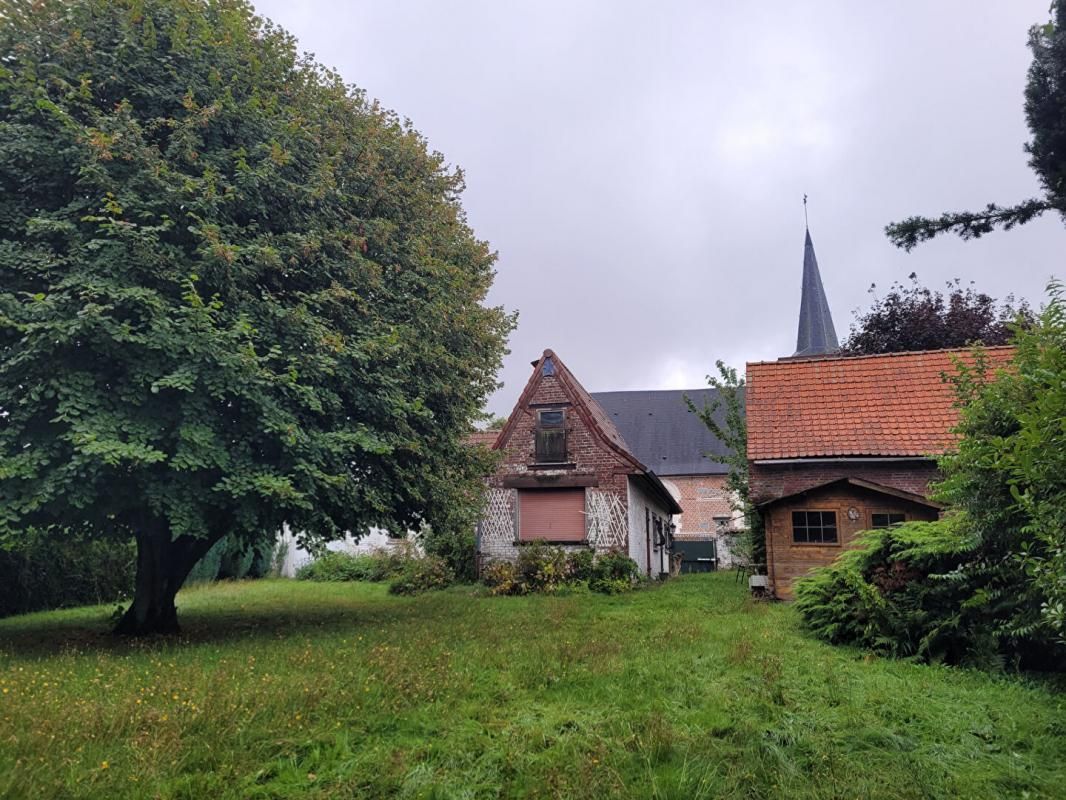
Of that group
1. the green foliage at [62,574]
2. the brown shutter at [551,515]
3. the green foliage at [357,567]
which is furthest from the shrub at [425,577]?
the green foliage at [62,574]

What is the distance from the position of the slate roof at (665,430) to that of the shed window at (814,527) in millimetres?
21341

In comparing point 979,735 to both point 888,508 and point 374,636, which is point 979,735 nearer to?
point 374,636

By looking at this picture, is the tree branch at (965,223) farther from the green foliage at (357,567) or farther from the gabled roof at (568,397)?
the green foliage at (357,567)

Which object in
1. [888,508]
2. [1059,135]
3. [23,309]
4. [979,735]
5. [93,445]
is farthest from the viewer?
[888,508]

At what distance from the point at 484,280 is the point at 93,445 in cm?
990

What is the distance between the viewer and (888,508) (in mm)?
14297

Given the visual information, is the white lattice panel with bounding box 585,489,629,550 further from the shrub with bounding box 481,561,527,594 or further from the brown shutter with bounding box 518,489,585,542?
Result: the shrub with bounding box 481,561,527,594

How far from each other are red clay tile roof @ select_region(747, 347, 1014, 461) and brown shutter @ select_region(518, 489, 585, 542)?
19.2 ft

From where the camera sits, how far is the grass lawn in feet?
14.8

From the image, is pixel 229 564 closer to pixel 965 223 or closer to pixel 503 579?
pixel 503 579

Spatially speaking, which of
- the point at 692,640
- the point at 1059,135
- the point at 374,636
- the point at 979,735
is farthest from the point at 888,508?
the point at 1059,135

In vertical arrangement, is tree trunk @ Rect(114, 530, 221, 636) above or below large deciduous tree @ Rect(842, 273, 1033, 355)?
below

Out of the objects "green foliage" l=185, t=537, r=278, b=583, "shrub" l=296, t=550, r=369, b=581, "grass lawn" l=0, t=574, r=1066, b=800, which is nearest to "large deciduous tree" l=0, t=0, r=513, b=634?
"grass lawn" l=0, t=574, r=1066, b=800

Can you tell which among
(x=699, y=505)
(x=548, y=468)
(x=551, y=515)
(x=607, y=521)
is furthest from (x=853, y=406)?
(x=699, y=505)
